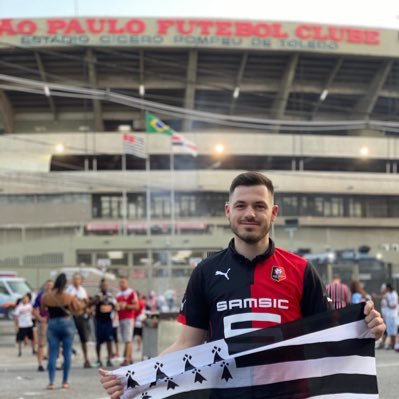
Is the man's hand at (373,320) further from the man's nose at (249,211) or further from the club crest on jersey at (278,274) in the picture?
the man's nose at (249,211)

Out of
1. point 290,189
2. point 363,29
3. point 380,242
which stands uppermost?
point 363,29

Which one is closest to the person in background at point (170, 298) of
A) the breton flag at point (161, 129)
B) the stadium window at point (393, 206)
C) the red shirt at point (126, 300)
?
the red shirt at point (126, 300)

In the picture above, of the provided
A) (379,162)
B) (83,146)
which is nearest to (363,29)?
(379,162)

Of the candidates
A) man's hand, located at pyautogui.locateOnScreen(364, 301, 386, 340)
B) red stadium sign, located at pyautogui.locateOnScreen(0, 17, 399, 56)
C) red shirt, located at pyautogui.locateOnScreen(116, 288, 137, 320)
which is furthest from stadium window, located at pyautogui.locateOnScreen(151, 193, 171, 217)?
man's hand, located at pyautogui.locateOnScreen(364, 301, 386, 340)

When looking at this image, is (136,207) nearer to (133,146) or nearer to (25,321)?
(133,146)

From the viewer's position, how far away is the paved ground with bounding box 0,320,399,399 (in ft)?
35.3

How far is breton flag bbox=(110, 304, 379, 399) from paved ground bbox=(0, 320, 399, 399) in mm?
6320

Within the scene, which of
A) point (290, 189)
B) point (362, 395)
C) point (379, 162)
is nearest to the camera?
point (362, 395)

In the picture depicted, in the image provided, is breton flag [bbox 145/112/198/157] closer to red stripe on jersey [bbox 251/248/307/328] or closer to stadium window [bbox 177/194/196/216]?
stadium window [bbox 177/194/196/216]

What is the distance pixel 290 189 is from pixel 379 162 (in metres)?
9.45

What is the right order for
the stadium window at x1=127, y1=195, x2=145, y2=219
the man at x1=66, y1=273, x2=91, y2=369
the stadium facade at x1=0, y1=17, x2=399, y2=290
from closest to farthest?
the man at x1=66, y1=273, x2=91, y2=369
the stadium facade at x1=0, y1=17, x2=399, y2=290
the stadium window at x1=127, y1=195, x2=145, y2=219

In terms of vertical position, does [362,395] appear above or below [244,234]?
below

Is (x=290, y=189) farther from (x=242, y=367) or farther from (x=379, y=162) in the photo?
(x=242, y=367)

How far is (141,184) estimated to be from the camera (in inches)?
2314
